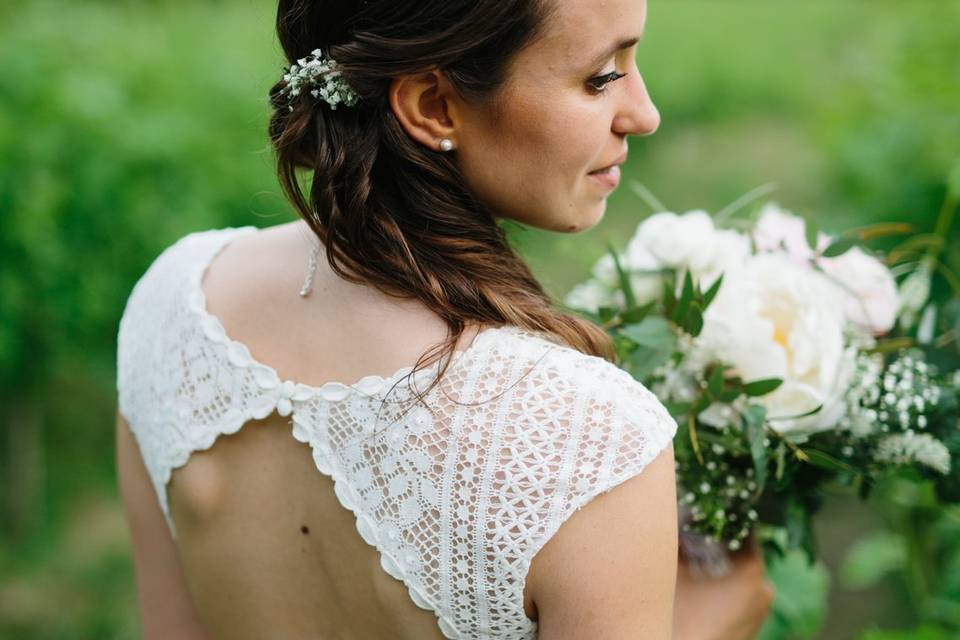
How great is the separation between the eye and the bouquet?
39 centimetres

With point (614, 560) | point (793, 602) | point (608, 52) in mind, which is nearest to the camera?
point (614, 560)

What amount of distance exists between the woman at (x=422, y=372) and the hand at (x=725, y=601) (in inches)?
17.9

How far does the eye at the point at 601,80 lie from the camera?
1353 mm

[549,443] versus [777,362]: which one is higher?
[549,443]

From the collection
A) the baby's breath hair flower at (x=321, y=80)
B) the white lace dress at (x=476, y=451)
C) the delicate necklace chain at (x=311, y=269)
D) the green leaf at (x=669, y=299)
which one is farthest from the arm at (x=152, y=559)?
the green leaf at (x=669, y=299)

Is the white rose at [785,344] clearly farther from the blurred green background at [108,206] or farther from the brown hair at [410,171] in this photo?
the blurred green background at [108,206]

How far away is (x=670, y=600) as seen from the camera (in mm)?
1257

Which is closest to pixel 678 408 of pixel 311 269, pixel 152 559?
pixel 311 269

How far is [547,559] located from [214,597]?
62cm

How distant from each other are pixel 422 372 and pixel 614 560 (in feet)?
1.07

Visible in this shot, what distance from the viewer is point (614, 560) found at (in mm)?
1200

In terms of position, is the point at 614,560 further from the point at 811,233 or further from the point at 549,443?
the point at 811,233

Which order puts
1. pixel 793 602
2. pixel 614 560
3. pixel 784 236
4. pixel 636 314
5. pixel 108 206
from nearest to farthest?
pixel 614 560, pixel 636 314, pixel 784 236, pixel 793 602, pixel 108 206

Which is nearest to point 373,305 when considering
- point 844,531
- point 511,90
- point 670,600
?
point 511,90
